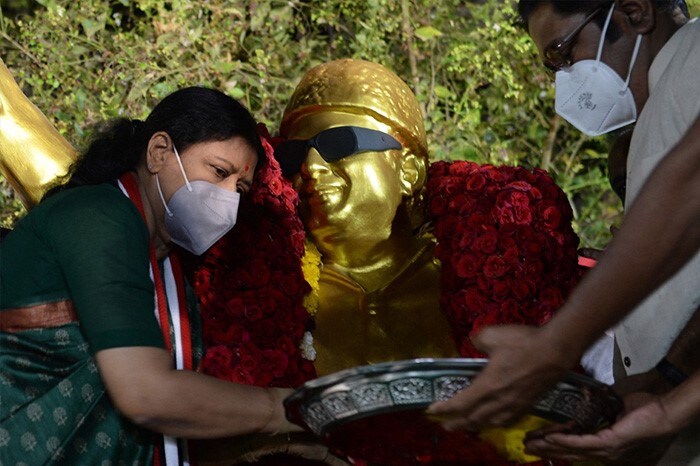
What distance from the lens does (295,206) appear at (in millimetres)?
3234

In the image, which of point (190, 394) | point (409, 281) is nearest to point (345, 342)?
point (409, 281)

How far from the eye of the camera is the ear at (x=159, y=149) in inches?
107

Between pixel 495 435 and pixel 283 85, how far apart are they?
11.7 ft

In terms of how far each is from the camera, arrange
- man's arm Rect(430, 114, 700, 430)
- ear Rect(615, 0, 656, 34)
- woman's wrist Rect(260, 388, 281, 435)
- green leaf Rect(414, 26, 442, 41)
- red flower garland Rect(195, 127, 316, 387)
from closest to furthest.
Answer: man's arm Rect(430, 114, 700, 430)
woman's wrist Rect(260, 388, 281, 435)
ear Rect(615, 0, 656, 34)
red flower garland Rect(195, 127, 316, 387)
green leaf Rect(414, 26, 442, 41)

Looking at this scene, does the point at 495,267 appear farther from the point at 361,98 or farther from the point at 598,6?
the point at 598,6

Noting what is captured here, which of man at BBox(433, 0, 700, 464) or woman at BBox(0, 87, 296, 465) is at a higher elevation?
man at BBox(433, 0, 700, 464)

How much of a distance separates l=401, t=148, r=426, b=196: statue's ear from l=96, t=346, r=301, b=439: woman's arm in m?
1.09

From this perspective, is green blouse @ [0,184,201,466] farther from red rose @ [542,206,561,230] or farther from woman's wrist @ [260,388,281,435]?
red rose @ [542,206,561,230]

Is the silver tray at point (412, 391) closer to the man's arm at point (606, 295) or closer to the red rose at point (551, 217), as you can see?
the man's arm at point (606, 295)

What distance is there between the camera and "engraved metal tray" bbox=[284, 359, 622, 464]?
6.18 ft

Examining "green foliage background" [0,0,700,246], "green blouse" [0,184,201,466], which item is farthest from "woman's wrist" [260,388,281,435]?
"green foliage background" [0,0,700,246]

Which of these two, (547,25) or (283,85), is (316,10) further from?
(547,25)

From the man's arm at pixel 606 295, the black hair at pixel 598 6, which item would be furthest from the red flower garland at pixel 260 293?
the man's arm at pixel 606 295

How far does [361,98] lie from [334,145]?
20cm
